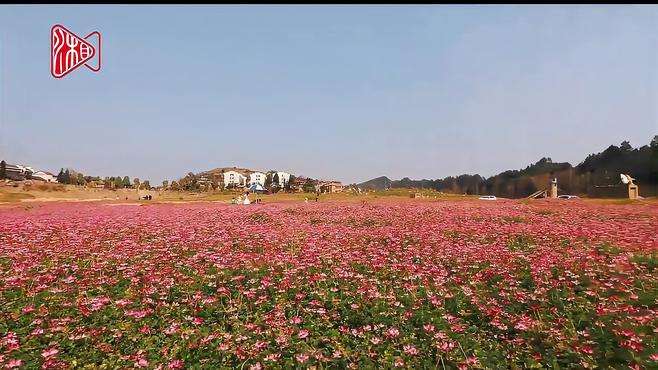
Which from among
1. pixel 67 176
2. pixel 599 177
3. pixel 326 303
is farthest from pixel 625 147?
pixel 67 176

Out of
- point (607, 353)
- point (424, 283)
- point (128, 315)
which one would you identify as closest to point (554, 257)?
point (424, 283)

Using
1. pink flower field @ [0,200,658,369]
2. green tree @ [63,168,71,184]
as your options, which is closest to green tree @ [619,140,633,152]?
pink flower field @ [0,200,658,369]

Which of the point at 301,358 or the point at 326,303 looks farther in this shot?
the point at 326,303

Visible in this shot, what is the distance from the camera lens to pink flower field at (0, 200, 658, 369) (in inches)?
211

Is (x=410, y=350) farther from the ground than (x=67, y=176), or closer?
closer

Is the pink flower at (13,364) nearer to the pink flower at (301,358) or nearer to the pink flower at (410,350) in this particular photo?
the pink flower at (301,358)

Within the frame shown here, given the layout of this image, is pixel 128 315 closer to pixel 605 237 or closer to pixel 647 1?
pixel 647 1

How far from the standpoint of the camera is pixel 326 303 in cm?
747

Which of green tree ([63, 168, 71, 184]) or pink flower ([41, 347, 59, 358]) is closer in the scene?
pink flower ([41, 347, 59, 358])

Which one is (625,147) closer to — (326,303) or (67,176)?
(326,303)

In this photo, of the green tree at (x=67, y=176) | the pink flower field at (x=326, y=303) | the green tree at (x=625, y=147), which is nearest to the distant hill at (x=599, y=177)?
the green tree at (x=625, y=147)

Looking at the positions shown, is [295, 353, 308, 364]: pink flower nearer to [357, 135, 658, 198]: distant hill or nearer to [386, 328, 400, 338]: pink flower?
[386, 328, 400, 338]: pink flower

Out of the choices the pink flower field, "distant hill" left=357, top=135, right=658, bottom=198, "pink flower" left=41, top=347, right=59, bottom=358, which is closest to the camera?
"pink flower" left=41, top=347, right=59, bottom=358

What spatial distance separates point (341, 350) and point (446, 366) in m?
1.50
